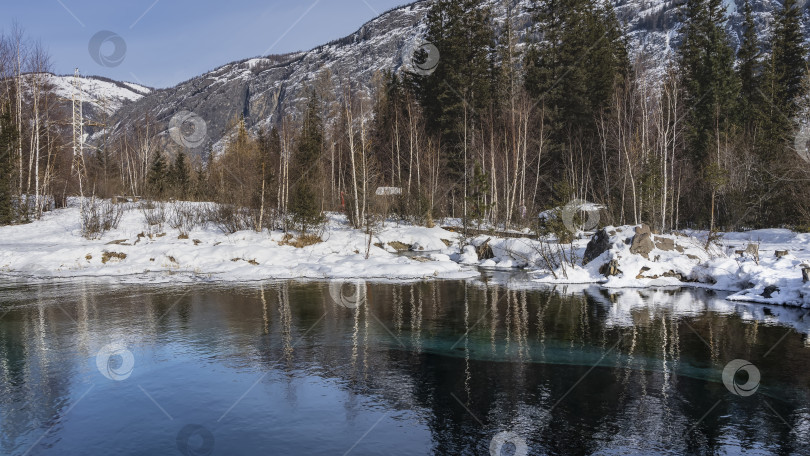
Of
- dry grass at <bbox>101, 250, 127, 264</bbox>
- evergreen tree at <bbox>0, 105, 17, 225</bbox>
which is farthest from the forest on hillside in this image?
dry grass at <bbox>101, 250, 127, 264</bbox>

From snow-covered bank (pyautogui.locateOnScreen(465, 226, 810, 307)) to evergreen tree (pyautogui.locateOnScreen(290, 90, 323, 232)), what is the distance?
39.1ft

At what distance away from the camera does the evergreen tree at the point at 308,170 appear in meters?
29.3

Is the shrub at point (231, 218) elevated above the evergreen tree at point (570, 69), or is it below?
below

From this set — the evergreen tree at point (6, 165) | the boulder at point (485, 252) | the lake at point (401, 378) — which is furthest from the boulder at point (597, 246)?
the evergreen tree at point (6, 165)

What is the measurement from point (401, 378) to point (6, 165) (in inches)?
1352

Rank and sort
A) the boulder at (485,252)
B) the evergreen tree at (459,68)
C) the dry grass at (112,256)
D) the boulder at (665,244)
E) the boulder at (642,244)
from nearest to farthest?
the boulder at (642,244) → the boulder at (665,244) → the dry grass at (112,256) → the boulder at (485,252) → the evergreen tree at (459,68)

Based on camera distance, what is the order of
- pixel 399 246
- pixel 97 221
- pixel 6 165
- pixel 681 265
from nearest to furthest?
pixel 681 265 → pixel 97 221 → pixel 6 165 → pixel 399 246

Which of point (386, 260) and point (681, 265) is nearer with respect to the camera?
point (681, 265)

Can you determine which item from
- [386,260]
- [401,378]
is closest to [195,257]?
[386,260]

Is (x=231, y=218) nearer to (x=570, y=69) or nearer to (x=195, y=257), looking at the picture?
(x=195, y=257)

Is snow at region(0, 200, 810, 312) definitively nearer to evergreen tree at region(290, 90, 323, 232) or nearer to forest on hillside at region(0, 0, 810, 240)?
evergreen tree at region(290, 90, 323, 232)

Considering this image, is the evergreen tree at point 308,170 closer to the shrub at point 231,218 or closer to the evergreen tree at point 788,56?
the shrub at point 231,218

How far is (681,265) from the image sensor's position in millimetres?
20922

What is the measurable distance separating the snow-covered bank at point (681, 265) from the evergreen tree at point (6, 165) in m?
30.0
